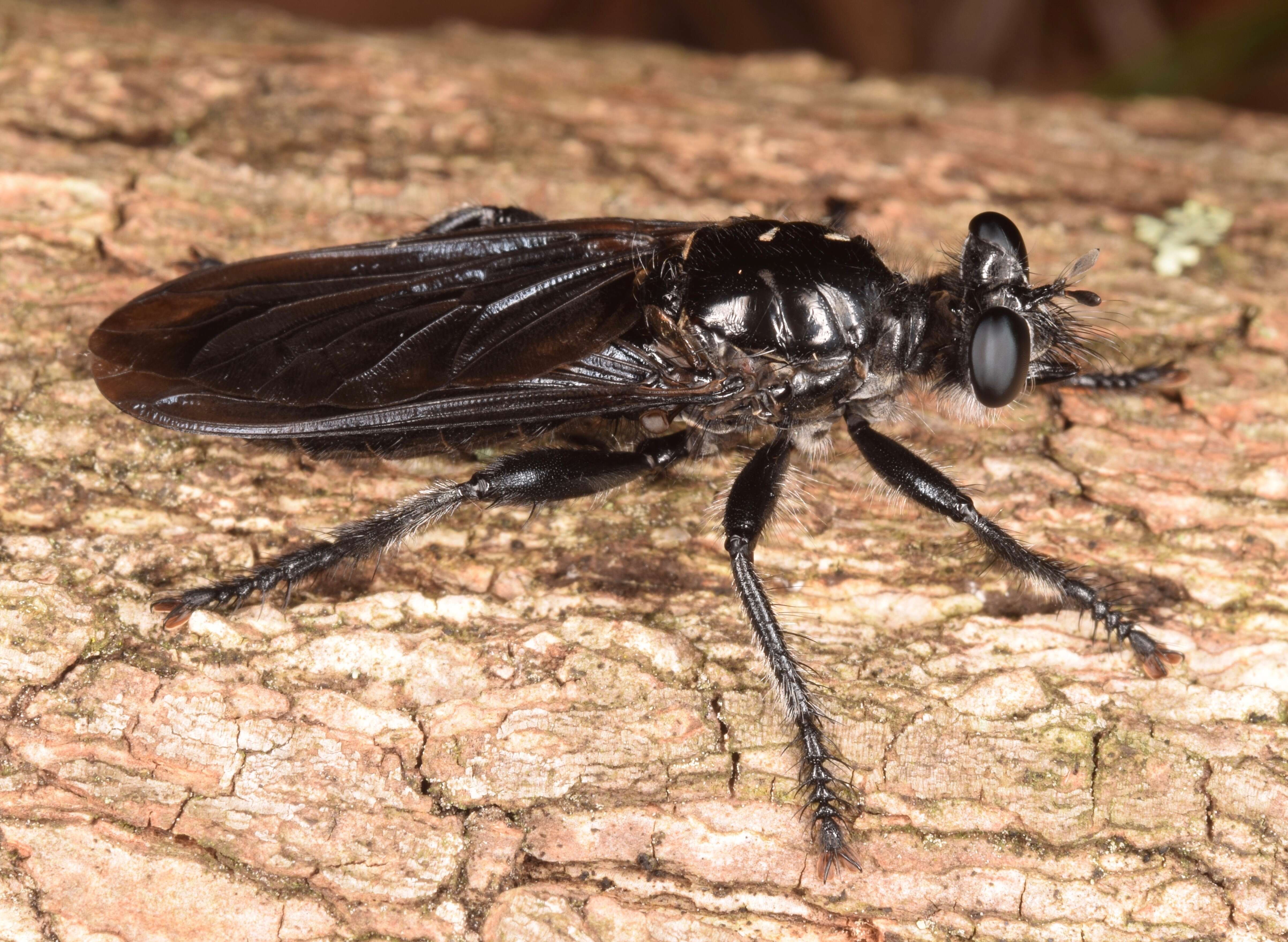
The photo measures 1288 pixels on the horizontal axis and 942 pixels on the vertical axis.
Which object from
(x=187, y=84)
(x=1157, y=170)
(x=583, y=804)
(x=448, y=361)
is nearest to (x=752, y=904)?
(x=583, y=804)

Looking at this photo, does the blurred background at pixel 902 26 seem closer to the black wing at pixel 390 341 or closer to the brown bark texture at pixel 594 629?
the brown bark texture at pixel 594 629

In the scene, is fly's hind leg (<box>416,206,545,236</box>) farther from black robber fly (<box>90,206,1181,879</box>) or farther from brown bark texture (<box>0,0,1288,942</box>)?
brown bark texture (<box>0,0,1288,942</box>)

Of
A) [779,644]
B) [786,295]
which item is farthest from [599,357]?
[779,644]

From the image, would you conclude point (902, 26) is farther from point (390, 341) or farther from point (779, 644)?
point (779, 644)

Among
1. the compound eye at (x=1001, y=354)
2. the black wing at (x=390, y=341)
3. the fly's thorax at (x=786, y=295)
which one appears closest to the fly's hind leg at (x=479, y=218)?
the black wing at (x=390, y=341)

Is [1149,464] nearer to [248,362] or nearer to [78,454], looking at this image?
[248,362]

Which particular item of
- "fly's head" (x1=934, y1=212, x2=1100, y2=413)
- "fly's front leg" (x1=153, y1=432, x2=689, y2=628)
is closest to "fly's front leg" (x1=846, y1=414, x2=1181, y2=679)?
"fly's head" (x1=934, y1=212, x2=1100, y2=413)
